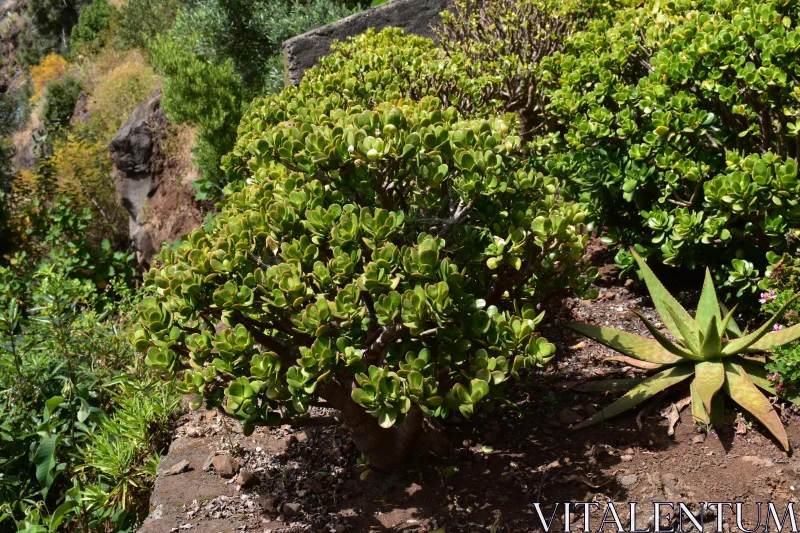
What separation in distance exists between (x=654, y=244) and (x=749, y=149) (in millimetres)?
790

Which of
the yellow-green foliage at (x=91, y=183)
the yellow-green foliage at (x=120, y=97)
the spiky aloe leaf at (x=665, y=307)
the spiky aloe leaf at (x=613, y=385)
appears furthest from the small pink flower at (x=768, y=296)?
the yellow-green foliage at (x=120, y=97)

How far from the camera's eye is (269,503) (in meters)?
3.29

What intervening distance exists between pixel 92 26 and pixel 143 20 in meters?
5.19

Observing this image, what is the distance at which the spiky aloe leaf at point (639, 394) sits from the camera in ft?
11.1

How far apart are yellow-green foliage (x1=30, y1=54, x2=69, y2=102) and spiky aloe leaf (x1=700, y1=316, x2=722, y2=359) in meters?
23.2

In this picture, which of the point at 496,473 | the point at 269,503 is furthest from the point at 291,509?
the point at 496,473

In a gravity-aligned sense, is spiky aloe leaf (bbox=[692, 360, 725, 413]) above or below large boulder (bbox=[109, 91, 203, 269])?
below

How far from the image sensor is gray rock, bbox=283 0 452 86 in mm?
7492

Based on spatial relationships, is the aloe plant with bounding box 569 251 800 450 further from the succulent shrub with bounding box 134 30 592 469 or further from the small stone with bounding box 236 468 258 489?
the small stone with bounding box 236 468 258 489

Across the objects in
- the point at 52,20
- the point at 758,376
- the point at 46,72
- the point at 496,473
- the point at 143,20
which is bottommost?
the point at 496,473

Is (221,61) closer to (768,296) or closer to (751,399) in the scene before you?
(768,296)

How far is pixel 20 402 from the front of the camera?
4.34m

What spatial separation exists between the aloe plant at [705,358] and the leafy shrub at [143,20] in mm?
17076

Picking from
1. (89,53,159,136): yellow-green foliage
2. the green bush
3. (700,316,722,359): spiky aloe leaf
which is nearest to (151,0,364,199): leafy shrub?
(89,53,159,136): yellow-green foliage
